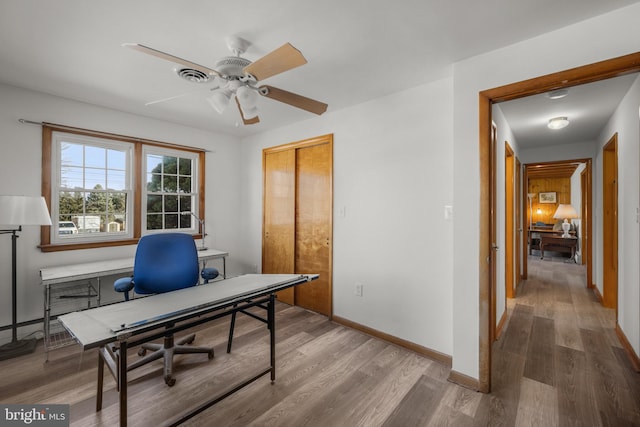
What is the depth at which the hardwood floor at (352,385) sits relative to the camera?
6.04 ft

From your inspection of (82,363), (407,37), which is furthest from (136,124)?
(407,37)

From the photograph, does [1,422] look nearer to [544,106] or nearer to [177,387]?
[177,387]

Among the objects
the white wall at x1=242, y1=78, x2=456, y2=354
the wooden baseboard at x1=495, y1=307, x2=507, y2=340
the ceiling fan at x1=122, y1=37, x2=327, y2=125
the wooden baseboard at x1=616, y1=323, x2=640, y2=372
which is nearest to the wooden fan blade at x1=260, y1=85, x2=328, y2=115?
the ceiling fan at x1=122, y1=37, x2=327, y2=125

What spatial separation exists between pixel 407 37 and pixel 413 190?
1289mm

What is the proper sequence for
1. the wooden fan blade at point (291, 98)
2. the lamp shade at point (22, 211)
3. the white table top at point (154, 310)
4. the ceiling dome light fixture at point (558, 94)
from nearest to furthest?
the white table top at point (154, 310) → the wooden fan blade at point (291, 98) → the lamp shade at point (22, 211) → the ceiling dome light fixture at point (558, 94)

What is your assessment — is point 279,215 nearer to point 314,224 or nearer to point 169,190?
point 314,224

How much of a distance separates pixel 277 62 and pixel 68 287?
3.25 metres

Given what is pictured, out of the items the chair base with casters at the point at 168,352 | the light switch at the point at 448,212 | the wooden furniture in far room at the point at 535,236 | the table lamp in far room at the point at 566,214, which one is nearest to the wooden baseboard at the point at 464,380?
the light switch at the point at 448,212

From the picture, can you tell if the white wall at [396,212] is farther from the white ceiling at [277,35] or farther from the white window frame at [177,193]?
the white window frame at [177,193]

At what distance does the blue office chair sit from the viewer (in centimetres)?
235

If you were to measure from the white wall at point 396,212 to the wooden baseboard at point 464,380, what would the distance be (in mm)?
293

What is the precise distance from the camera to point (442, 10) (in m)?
1.68

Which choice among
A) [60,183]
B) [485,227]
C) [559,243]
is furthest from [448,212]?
[559,243]

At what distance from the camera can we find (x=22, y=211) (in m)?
2.40
